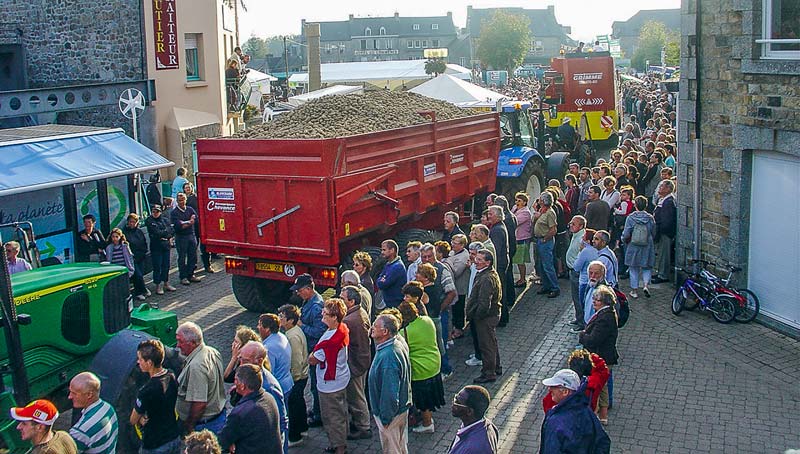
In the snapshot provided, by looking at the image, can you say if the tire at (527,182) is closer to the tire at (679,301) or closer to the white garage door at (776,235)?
the tire at (679,301)

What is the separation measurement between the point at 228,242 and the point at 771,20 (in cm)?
787

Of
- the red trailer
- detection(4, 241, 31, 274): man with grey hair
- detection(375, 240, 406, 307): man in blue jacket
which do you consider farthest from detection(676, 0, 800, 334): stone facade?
detection(4, 241, 31, 274): man with grey hair

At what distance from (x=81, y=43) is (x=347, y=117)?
1240 centimetres

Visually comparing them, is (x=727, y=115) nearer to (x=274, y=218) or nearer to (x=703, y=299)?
(x=703, y=299)

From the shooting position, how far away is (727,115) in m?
12.1

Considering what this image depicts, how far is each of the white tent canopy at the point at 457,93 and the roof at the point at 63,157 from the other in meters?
8.35

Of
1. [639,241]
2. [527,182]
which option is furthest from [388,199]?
[527,182]

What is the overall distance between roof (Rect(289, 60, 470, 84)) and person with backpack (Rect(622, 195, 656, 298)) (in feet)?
103

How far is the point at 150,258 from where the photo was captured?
15258 millimetres

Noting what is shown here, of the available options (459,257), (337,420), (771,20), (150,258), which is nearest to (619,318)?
(459,257)

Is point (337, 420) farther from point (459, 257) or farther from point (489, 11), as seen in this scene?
point (489, 11)

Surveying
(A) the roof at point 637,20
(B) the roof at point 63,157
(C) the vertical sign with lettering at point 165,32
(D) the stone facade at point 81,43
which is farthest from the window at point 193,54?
(A) the roof at point 637,20

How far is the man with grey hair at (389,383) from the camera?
7395 mm

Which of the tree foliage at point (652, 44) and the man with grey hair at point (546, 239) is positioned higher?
the tree foliage at point (652, 44)
